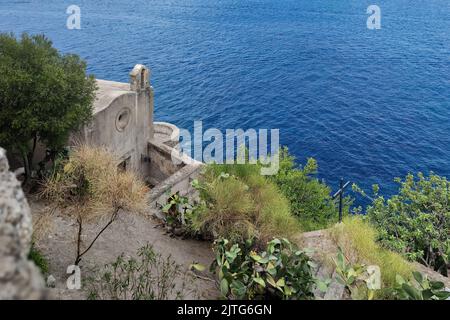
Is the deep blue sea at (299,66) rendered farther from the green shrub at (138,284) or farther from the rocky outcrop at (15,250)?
the rocky outcrop at (15,250)

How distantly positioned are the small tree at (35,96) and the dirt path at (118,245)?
285 cm

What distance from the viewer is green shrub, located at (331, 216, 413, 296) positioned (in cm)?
1406

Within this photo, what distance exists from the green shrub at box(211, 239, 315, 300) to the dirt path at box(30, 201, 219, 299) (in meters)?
1.21

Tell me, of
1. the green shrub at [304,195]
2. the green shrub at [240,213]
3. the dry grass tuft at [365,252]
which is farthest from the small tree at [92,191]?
the green shrub at [304,195]

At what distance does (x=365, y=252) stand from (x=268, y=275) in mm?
3964

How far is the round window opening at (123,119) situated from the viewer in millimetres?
26828

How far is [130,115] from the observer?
91.8 feet

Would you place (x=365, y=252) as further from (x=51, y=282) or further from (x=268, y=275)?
(x=51, y=282)

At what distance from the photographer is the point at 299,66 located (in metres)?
75.3

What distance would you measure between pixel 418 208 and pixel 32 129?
20455 mm

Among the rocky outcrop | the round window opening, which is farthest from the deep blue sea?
the rocky outcrop
